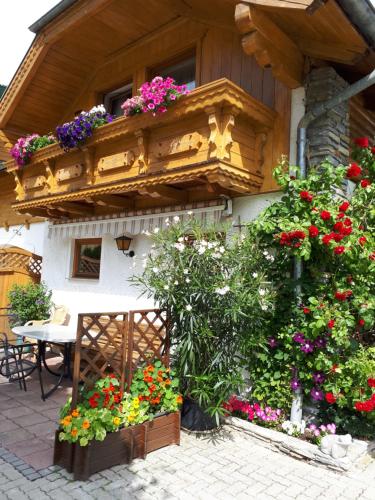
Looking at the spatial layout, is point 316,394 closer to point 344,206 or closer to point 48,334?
point 344,206

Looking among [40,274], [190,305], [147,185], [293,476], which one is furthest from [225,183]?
[40,274]

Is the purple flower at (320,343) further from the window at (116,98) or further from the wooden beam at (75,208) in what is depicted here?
the window at (116,98)

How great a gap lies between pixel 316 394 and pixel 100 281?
18.0ft

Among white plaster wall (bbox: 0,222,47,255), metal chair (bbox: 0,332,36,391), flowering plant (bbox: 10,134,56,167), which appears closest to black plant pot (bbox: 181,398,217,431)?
metal chair (bbox: 0,332,36,391)

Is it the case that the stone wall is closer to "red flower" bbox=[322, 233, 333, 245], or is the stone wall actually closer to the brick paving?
"red flower" bbox=[322, 233, 333, 245]

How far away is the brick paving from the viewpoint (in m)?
3.76

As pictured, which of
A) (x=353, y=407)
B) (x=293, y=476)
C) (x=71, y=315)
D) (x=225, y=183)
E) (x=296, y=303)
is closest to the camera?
(x=293, y=476)

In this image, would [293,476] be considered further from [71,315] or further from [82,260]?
[82,260]

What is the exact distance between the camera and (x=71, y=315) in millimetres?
9398

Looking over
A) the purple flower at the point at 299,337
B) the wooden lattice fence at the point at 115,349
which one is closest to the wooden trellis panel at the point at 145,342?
the wooden lattice fence at the point at 115,349

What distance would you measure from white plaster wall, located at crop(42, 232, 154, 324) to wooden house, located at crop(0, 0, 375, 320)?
4 centimetres

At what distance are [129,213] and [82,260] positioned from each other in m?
2.56

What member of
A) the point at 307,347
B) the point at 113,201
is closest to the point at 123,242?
the point at 113,201

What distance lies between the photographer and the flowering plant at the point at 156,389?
15.5 feet
